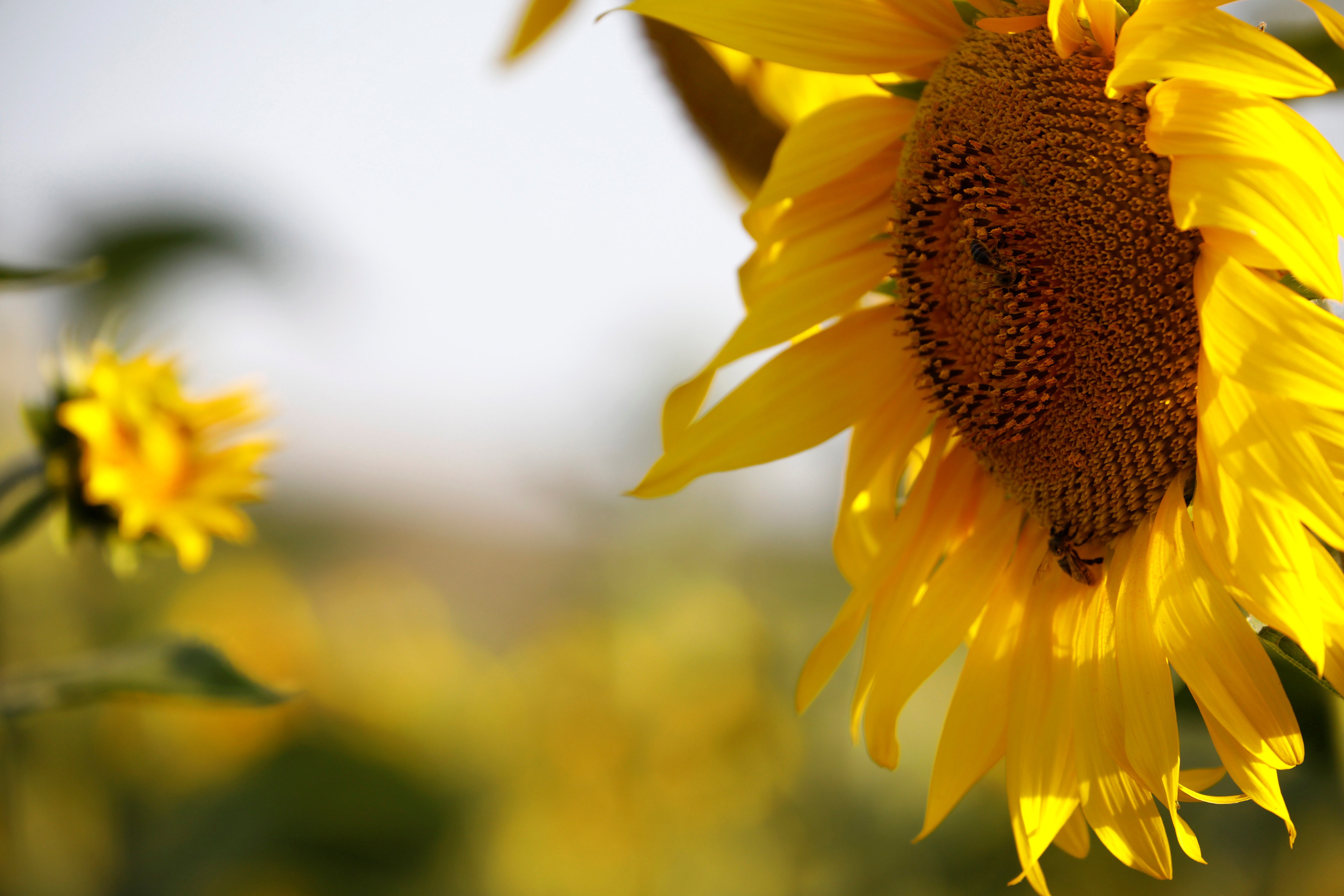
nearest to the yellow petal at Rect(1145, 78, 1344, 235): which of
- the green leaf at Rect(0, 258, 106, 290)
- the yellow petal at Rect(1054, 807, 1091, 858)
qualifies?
the yellow petal at Rect(1054, 807, 1091, 858)

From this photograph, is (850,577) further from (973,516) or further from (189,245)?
(189,245)

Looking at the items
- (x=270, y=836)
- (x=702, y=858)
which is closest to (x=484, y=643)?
(x=270, y=836)

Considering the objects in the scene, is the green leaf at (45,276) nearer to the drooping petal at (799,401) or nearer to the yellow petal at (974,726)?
the drooping petal at (799,401)

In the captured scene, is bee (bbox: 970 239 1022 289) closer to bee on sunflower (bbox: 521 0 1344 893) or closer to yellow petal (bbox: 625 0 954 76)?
bee on sunflower (bbox: 521 0 1344 893)

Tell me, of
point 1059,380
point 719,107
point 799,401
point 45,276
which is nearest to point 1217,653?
point 1059,380

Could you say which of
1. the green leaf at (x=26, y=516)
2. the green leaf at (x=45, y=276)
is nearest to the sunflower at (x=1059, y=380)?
the green leaf at (x=45, y=276)

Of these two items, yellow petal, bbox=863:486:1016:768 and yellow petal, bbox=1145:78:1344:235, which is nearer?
yellow petal, bbox=1145:78:1344:235

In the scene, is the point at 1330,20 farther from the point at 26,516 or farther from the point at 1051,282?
the point at 26,516
